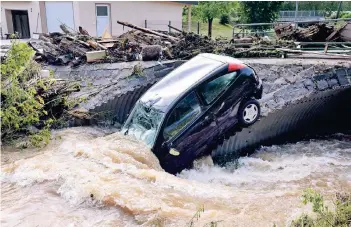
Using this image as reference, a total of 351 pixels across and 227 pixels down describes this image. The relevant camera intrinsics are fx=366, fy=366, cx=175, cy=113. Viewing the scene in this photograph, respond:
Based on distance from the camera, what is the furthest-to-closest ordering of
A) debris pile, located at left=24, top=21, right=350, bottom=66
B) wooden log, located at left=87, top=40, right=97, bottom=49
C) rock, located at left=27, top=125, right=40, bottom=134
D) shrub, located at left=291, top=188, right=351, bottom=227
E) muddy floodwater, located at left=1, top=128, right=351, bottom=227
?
wooden log, located at left=87, top=40, right=97, bottom=49 < debris pile, located at left=24, top=21, right=350, bottom=66 < rock, located at left=27, top=125, right=40, bottom=134 < muddy floodwater, located at left=1, top=128, right=351, bottom=227 < shrub, located at left=291, top=188, right=351, bottom=227

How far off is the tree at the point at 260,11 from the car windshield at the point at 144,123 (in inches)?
727

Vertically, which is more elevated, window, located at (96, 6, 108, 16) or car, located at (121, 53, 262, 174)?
window, located at (96, 6, 108, 16)

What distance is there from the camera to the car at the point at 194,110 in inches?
254

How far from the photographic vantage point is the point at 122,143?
673 cm

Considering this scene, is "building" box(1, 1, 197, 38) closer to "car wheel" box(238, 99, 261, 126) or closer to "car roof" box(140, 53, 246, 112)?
"car roof" box(140, 53, 246, 112)

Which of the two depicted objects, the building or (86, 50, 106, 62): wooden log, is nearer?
(86, 50, 106, 62): wooden log

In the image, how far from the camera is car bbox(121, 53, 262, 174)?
645 cm

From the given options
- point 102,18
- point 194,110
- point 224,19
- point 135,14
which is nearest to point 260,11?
point 135,14

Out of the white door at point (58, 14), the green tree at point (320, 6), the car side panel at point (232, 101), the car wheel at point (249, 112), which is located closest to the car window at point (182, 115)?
the car side panel at point (232, 101)

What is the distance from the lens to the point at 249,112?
7125 millimetres

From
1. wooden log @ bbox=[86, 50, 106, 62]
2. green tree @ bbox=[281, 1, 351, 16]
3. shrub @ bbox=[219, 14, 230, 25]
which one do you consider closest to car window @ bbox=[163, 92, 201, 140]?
wooden log @ bbox=[86, 50, 106, 62]

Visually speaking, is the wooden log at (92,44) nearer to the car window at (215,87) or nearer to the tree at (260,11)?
the car window at (215,87)

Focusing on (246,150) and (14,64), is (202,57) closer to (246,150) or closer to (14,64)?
(246,150)

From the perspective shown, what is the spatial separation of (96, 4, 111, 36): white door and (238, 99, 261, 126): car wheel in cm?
1654
